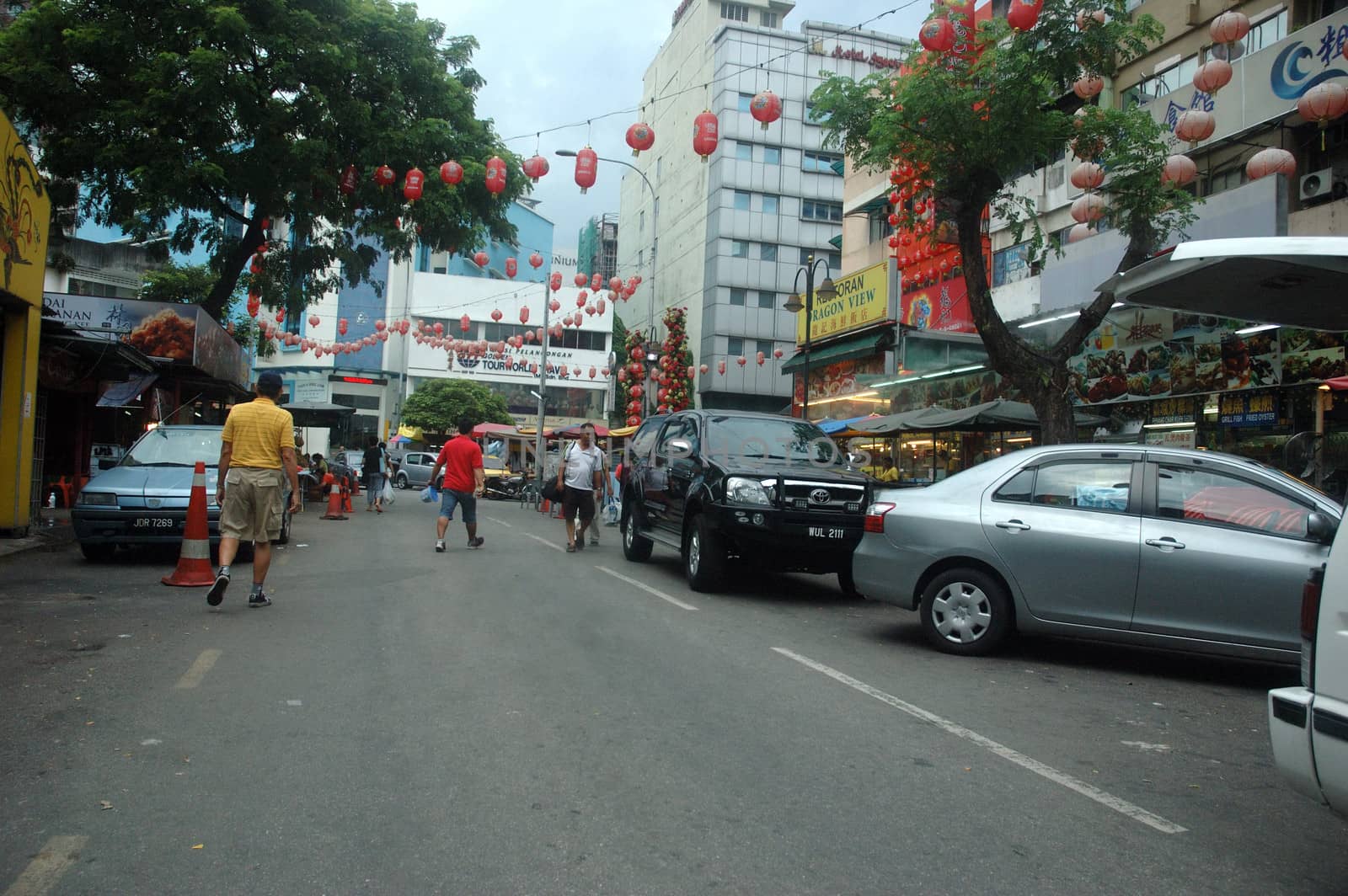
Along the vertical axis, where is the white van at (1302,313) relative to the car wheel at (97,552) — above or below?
above

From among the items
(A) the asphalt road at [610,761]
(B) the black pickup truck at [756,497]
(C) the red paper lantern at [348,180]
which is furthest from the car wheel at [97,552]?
(C) the red paper lantern at [348,180]

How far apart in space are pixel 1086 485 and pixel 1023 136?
785 centimetres

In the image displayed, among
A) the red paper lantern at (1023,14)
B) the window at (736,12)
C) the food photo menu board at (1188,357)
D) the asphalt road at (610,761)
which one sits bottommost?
the asphalt road at (610,761)

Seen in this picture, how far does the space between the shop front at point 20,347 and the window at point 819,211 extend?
4374 centimetres

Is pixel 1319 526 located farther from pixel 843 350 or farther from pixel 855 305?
pixel 843 350

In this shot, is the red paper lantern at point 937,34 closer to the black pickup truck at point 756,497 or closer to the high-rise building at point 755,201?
the black pickup truck at point 756,497

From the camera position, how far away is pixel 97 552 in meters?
11.5

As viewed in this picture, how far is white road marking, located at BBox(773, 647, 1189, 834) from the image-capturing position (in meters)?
4.14

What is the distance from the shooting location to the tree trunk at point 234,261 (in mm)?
21188

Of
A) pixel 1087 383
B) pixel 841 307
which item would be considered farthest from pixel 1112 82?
pixel 841 307

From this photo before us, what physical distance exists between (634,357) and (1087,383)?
2192cm

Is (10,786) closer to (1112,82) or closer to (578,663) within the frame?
(578,663)

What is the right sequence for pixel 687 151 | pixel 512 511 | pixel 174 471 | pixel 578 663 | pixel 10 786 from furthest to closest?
pixel 687 151 < pixel 512 511 < pixel 174 471 < pixel 578 663 < pixel 10 786

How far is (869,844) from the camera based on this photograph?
146 inches
